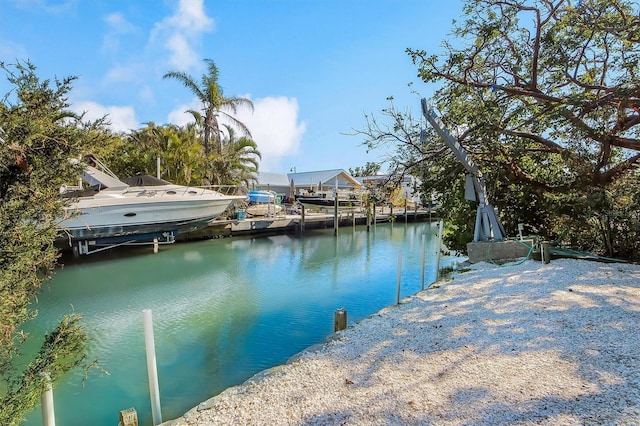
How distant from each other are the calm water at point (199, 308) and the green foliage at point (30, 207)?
2.29 m

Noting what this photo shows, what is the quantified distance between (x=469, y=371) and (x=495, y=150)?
7495 millimetres

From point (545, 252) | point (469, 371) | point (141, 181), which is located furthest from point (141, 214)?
point (469, 371)

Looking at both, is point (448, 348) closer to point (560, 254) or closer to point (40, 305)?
point (560, 254)

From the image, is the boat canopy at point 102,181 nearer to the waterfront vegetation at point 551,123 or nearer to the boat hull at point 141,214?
the boat hull at point 141,214

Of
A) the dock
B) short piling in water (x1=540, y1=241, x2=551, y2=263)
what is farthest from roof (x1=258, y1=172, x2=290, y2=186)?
short piling in water (x1=540, y1=241, x2=551, y2=263)

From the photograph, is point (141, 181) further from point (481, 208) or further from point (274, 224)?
point (481, 208)

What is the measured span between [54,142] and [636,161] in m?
10.7

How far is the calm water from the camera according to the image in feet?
16.5

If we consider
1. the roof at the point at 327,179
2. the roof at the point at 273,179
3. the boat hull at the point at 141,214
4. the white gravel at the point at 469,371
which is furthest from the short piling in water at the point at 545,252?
the roof at the point at 273,179

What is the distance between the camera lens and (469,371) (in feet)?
11.1

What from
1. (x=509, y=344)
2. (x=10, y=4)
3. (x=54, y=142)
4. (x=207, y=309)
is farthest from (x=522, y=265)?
(x=10, y=4)

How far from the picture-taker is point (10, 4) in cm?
383

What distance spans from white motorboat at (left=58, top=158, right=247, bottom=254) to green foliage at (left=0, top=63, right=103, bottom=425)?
1097cm

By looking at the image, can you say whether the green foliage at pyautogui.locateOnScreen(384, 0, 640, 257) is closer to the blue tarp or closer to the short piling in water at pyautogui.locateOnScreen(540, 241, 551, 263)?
the short piling in water at pyautogui.locateOnScreen(540, 241, 551, 263)
